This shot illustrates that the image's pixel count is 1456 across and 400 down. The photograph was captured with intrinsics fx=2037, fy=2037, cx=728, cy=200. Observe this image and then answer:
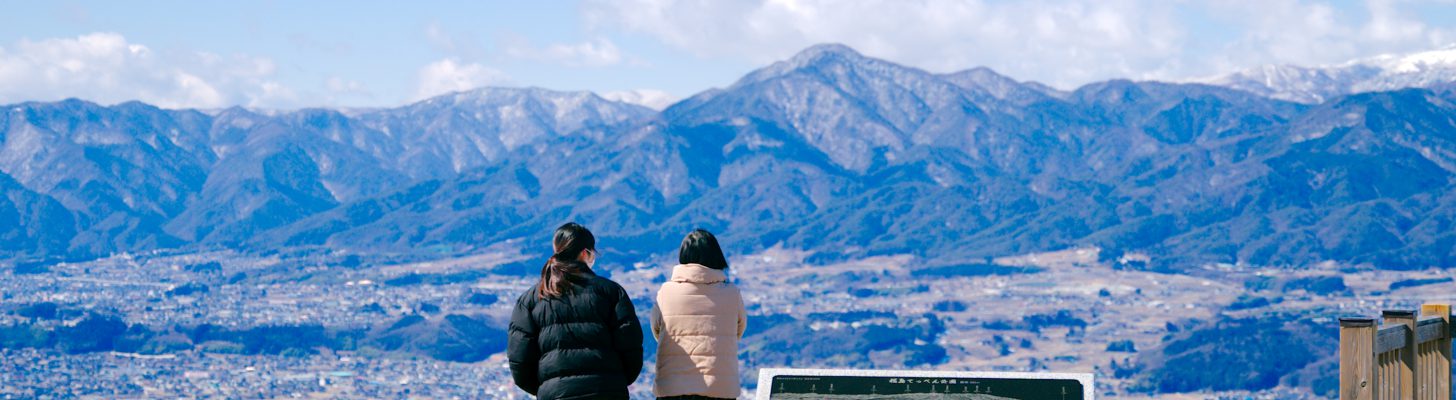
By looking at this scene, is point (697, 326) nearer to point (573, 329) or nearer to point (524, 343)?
point (573, 329)

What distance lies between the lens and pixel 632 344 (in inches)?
551

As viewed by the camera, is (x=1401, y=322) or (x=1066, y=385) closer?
(x=1401, y=322)

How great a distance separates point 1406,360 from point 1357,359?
2190 millimetres

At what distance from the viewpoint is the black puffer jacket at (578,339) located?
13.8 metres

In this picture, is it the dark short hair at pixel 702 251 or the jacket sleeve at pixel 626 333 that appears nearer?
the jacket sleeve at pixel 626 333

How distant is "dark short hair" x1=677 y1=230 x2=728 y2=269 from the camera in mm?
14656

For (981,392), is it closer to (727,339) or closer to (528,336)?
(727,339)

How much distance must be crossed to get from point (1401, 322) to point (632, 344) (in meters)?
6.22

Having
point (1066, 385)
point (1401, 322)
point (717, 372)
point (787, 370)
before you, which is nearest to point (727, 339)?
point (717, 372)

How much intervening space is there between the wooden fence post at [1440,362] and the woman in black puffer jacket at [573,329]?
722 cm

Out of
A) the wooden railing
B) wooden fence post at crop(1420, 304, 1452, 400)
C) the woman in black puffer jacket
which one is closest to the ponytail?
the woman in black puffer jacket

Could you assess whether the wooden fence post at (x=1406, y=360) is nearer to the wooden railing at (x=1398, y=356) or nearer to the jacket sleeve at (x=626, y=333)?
the wooden railing at (x=1398, y=356)

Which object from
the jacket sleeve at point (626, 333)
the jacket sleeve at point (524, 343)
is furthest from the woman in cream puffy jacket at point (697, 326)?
the jacket sleeve at point (524, 343)

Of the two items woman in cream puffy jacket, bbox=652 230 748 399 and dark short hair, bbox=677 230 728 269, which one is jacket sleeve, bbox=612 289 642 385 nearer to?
woman in cream puffy jacket, bbox=652 230 748 399
